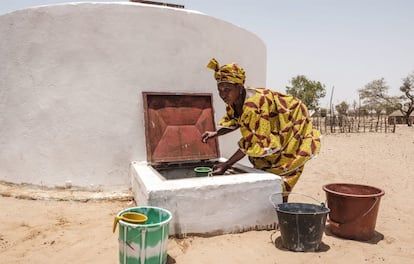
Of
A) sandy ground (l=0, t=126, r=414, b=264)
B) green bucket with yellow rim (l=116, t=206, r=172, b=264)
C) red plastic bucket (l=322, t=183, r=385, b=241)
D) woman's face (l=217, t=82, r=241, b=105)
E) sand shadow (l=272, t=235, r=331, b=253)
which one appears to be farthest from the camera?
woman's face (l=217, t=82, r=241, b=105)

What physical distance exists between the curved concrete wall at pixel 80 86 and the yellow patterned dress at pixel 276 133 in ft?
5.43

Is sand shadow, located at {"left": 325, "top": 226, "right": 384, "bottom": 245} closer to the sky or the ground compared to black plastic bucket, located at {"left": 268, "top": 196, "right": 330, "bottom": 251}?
closer to the ground

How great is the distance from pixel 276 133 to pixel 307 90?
139ft

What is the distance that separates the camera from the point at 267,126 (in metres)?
3.23

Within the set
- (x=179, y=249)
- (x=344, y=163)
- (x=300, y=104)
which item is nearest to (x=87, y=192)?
(x=179, y=249)

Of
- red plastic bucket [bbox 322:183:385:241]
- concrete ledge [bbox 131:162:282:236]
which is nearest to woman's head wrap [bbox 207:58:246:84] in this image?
concrete ledge [bbox 131:162:282:236]

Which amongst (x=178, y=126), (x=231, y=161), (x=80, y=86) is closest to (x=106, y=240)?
(x=231, y=161)

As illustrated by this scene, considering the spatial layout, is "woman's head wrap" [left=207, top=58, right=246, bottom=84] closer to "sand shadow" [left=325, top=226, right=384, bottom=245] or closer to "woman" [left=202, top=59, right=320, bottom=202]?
"woman" [left=202, top=59, right=320, bottom=202]

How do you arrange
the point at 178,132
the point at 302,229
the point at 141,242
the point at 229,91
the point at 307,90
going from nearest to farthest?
the point at 141,242, the point at 302,229, the point at 229,91, the point at 178,132, the point at 307,90

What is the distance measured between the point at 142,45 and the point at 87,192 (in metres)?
2.22

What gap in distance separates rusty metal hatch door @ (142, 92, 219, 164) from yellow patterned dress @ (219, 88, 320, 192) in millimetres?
1196

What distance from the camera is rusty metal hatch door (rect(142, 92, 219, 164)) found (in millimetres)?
4559

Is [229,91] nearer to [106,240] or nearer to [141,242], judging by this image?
[141,242]

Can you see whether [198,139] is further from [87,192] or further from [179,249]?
[179,249]
